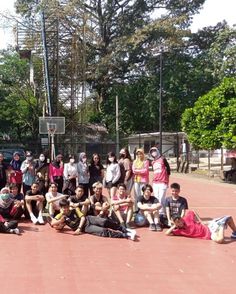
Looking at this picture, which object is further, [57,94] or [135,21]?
[135,21]

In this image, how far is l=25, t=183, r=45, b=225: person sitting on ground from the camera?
11284 mm

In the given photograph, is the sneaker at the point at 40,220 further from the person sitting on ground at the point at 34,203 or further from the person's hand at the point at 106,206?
the person's hand at the point at 106,206

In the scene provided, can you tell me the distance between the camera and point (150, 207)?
36.0 ft

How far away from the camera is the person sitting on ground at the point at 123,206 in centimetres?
1102

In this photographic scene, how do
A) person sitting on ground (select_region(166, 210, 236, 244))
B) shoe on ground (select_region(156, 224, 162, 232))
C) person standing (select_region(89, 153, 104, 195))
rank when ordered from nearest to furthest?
person sitting on ground (select_region(166, 210, 236, 244)) < shoe on ground (select_region(156, 224, 162, 232)) < person standing (select_region(89, 153, 104, 195))

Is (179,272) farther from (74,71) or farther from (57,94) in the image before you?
(74,71)


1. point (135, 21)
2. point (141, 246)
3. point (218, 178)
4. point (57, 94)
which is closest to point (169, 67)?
point (135, 21)

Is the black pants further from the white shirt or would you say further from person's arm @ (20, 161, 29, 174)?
person's arm @ (20, 161, 29, 174)

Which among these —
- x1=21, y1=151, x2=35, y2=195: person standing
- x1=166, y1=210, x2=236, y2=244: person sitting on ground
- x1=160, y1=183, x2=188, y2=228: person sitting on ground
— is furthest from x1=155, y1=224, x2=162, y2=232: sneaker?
x1=21, y1=151, x2=35, y2=195: person standing

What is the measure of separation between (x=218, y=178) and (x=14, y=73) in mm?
25811

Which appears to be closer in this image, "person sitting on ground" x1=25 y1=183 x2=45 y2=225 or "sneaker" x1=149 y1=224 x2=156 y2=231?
"sneaker" x1=149 y1=224 x2=156 y2=231

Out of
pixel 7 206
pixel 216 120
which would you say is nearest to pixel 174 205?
pixel 7 206

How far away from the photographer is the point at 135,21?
44594 millimetres

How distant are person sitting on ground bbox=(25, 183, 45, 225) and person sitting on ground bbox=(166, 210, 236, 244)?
2.97 meters
